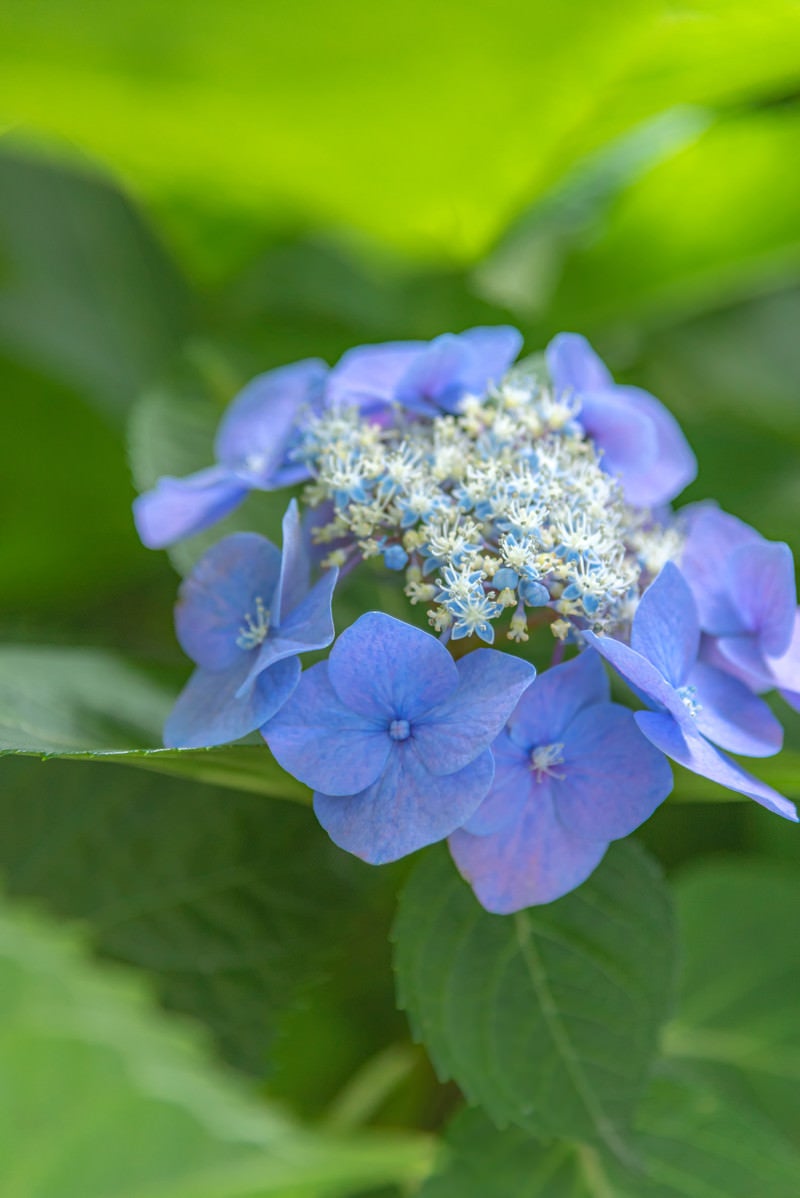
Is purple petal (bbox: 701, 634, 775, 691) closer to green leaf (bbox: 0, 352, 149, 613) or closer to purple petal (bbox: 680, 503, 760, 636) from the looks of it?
purple petal (bbox: 680, 503, 760, 636)

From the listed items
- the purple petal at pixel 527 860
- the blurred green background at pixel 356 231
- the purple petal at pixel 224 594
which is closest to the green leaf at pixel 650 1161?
the blurred green background at pixel 356 231

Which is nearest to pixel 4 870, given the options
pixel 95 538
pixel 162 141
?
pixel 95 538

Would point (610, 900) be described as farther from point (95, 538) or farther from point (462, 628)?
point (95, 538)

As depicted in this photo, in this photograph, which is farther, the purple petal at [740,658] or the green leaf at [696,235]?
the green leaf at [696,235]

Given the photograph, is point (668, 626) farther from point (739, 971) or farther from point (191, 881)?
point (739, 971)

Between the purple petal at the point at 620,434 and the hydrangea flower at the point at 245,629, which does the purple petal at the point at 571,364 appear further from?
the hydrangea flower at the point at 245,629
